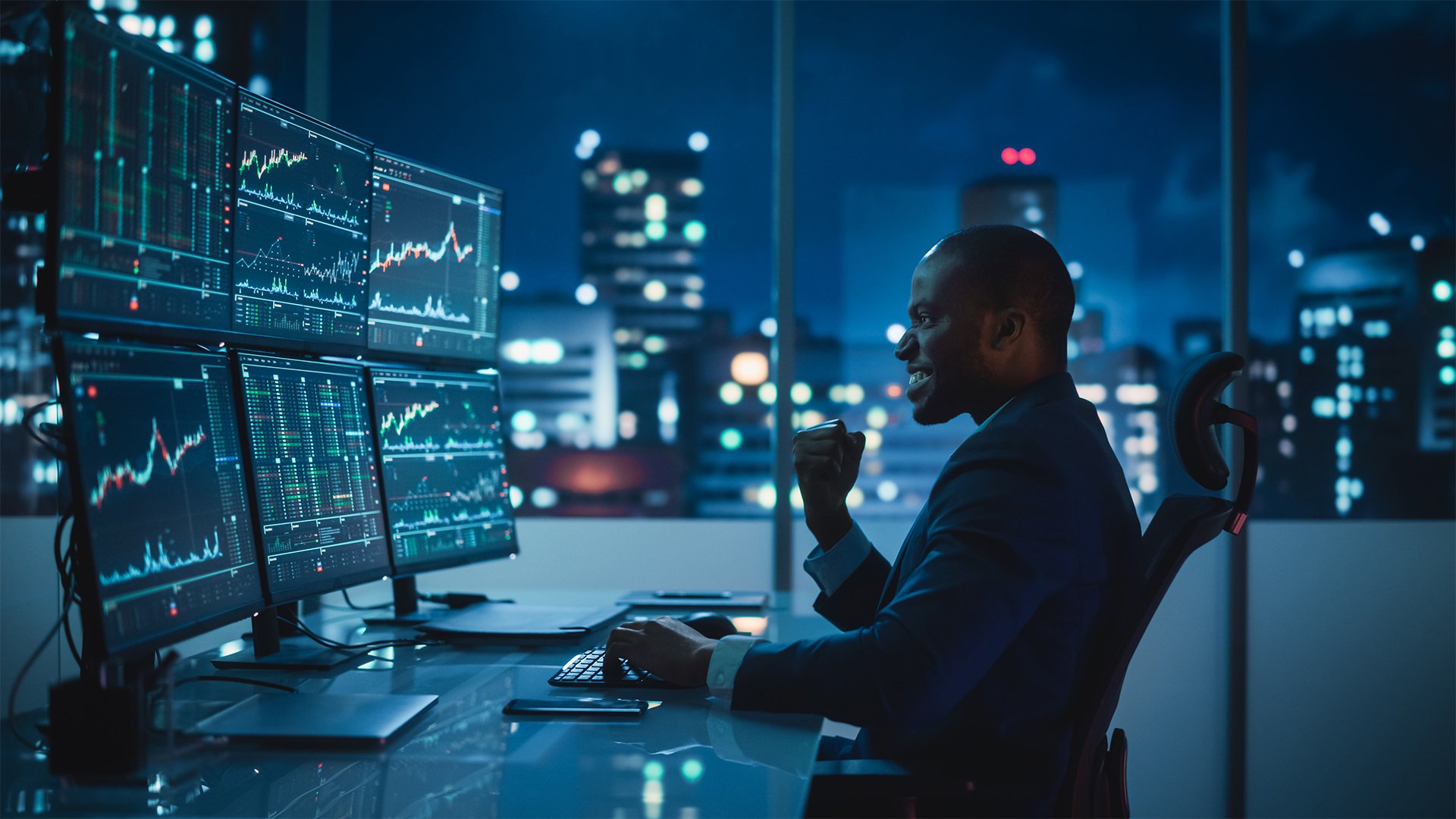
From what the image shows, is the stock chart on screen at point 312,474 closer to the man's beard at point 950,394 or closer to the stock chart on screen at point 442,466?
the stock chart on screen at point 442,466

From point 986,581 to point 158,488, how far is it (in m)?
1.03

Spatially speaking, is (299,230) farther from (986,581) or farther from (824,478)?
(986,581)

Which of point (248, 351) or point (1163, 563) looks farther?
point (248, 351)

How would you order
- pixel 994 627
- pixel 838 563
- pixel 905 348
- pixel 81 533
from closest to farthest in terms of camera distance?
pixel 81 533
pixel 994 627
pixel 905 348
pixel 838 563

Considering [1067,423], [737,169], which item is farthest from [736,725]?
[737,169]

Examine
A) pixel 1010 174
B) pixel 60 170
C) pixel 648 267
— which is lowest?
pixel 60 170

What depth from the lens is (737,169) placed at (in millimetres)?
3418

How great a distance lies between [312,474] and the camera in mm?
1640

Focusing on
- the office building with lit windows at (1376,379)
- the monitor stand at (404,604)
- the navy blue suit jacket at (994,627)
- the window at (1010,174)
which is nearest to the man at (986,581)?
the navy blue suit jacket at (994,627)

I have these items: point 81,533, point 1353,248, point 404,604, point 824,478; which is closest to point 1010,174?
point 1353,248

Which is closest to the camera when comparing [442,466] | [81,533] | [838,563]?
[81,533]

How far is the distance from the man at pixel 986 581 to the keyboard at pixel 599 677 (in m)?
0.05

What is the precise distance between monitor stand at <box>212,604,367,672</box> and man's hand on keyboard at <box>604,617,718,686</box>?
1.64 feet

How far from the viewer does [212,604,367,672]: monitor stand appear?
1591 mm
